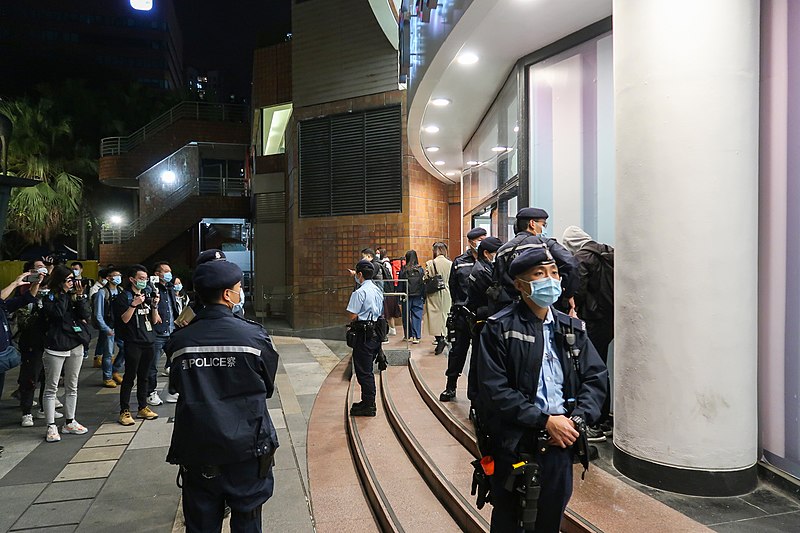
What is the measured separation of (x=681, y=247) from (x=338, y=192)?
37.0 ft

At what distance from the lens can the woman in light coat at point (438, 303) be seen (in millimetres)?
8383

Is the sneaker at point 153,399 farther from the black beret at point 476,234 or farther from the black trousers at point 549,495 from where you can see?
the black trousers at point 549,495

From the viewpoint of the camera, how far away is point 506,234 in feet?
27.2

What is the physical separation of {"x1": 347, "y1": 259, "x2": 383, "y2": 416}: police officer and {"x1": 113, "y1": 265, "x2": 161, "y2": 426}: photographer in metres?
2.37

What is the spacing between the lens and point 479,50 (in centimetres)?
616

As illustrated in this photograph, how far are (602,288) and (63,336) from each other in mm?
5290

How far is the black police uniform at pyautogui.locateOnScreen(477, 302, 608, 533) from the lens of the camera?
220 centimetres

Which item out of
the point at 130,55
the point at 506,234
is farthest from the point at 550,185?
the point at 130,55

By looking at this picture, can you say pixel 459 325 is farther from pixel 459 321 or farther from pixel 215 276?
pixel 215 276

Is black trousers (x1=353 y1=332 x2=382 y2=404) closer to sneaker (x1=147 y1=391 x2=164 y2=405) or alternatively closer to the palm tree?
sneaker (x1=147 y1=391 x2=164 y2=405)

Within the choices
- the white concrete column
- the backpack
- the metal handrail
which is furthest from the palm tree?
the white concrete column

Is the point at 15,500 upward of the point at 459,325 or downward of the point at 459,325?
downward

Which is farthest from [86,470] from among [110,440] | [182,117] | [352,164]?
[182,117]

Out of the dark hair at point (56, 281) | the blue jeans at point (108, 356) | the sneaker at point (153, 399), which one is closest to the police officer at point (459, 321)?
the sneaker at point (153, 399)
